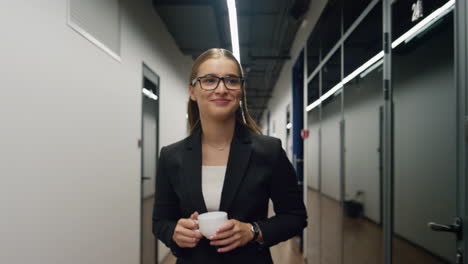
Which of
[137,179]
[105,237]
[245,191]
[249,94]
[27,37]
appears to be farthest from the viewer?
[249,94]

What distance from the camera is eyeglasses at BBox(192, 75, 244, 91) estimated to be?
→ 99 cm

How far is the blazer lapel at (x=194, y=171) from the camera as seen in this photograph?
0.97 meters

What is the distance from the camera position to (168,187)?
1.05 metres

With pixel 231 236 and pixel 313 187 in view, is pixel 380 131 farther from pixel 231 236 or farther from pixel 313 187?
pixel 313 187

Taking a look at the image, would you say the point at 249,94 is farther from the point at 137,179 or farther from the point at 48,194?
the point at 48,194

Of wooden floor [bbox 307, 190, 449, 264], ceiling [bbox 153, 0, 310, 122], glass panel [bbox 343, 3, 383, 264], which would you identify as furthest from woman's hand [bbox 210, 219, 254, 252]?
ceiling [bbox 153, 0, 310, 122]

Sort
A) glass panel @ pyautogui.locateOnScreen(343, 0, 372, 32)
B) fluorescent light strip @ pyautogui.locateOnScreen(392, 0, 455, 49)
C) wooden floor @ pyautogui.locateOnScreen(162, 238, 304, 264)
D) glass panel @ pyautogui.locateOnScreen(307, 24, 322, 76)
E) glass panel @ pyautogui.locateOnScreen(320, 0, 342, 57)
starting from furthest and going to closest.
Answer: wooden floor @ pyautogui.locateOnScreen(162, 238, 304, 264)
glass panel @ pyautogui.locateOnScreen(307, 24, 322, 76)
glass panel @ pyautogui.locateOnScreen(320, 0, 342, 57)
glass panel @ pyautogui.locateOnScreen(343, 0, 372, 32)
fluorescent light strip @ pyautogui.locateOnScreen(392, 0, 455, 49)

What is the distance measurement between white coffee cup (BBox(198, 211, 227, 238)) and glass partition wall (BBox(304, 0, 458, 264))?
3.26ft

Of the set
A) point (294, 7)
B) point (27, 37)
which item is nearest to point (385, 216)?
point (27, 37)

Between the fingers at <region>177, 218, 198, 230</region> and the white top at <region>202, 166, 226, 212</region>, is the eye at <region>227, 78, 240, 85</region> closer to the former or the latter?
the white top at <region>202, 166, 226, 212</region>

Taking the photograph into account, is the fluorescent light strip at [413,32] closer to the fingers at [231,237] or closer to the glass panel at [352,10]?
the glass panel at [352,10]

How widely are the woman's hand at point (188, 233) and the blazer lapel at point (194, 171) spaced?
7 centimetres

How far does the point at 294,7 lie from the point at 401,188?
2.94 meters

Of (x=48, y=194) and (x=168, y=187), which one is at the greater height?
(x=168, y=187)
